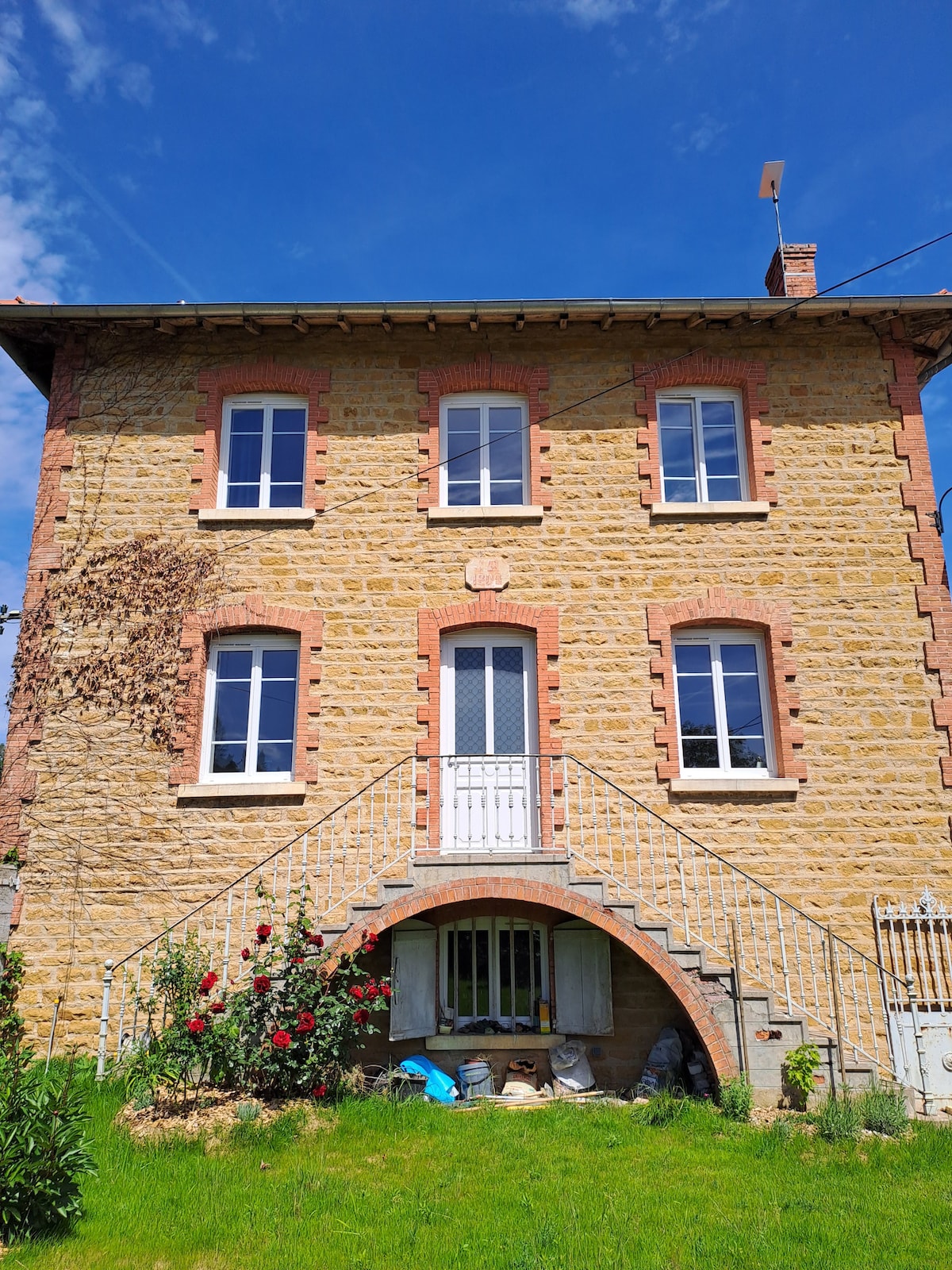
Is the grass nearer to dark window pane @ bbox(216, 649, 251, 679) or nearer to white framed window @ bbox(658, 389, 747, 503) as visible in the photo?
dark window pane @ bbox(216, 649, 251, 679)

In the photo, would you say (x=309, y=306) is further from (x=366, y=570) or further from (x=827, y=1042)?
(x=827, y=1042)

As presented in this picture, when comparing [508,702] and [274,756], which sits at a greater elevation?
[508,702]

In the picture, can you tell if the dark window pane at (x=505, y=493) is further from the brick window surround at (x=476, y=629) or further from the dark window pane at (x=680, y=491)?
the dark window pane at (x=680, y=491)

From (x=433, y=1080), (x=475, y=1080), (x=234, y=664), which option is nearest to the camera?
(x=433, y=1080)

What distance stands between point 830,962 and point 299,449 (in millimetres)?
7445

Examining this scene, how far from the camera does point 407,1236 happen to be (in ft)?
17.1

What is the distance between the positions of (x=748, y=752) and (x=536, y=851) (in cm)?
271

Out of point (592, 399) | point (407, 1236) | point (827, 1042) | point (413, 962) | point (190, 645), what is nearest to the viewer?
point (407, 1236)

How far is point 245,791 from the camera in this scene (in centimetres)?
962

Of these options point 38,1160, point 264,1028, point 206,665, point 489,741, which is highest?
point 206,665

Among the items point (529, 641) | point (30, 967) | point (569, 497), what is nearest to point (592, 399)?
point (569, 497)

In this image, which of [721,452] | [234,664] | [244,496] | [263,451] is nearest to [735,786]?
[721,452]

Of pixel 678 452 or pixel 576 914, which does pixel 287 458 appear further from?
pixel 576 914

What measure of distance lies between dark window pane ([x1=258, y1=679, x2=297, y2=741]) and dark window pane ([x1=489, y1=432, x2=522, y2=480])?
3.23 metres
